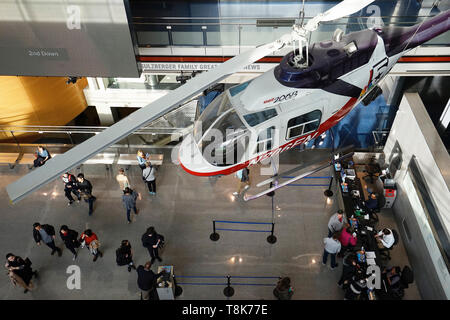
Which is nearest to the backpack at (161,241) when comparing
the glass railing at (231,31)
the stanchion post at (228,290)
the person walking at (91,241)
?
the person walking at (91,241)

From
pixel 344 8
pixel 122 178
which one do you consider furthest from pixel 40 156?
pixel 344 8

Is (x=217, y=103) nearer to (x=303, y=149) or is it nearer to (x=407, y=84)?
(x=303, y=149)

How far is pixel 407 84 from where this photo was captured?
11.0 metres

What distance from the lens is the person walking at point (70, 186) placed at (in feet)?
29.0

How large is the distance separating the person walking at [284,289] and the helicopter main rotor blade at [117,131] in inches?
160

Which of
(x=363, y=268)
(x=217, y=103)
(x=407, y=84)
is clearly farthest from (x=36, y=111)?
(x=407, y=84)

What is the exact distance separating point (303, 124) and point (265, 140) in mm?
769

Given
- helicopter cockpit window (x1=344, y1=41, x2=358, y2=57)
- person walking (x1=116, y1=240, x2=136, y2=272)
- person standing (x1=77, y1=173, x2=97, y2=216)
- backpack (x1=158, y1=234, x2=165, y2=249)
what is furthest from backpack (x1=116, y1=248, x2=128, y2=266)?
helicopter cockpit window (x1=344, y1=41, x2=358, y2=57)

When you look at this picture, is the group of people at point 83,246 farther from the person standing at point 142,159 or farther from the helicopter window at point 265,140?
the helicopter window at point 265,140

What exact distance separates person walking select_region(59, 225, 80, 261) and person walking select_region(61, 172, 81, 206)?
1.26 metres

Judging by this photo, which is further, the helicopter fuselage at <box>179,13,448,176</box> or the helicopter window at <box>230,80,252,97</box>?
the helicopter window at <box>230,80,252,97</box>

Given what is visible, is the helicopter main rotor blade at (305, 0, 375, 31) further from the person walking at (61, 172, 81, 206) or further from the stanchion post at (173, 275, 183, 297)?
the person walking at (61, 172, 81, 206)

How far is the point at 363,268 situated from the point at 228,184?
3.70 m

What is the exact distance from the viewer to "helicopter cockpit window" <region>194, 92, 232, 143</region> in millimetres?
7262
